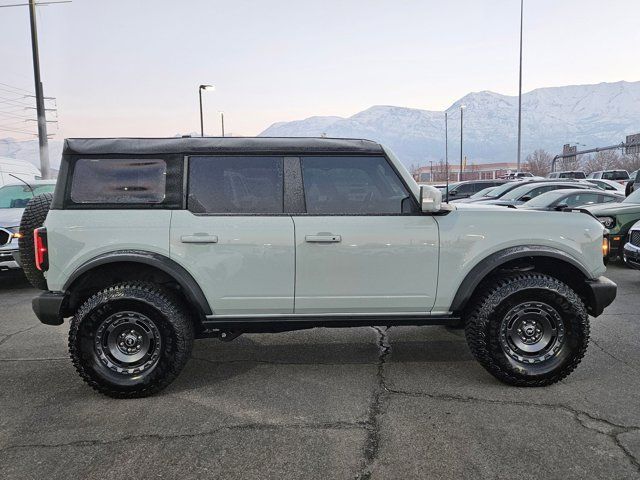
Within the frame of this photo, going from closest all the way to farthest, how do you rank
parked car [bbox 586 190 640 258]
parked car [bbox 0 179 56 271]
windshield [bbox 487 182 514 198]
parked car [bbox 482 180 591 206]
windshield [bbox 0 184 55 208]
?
1. parked car [bbox 0 179 56 271]
2. parked car [bbox 586 190 640 258]
3. windshield [bbox 0 184 55 208]
4. parked car [bbox 482 180 591 206]
5. windshield [bbox 487 182 514 198]

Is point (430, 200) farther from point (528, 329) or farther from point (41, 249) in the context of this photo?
point (41, 249)

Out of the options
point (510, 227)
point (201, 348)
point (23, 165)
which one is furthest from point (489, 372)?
point (23, 165)

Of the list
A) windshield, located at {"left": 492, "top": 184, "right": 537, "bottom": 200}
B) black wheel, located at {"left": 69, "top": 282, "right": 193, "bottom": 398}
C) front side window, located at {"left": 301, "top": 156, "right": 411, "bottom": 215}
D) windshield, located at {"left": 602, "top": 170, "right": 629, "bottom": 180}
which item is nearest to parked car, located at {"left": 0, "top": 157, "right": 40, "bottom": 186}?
black wheel, located at {"left": 69, "top": 282, "right": 193, "bottom": 398}

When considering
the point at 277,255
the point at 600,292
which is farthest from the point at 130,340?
the point at 600,292

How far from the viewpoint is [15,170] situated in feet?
53.7

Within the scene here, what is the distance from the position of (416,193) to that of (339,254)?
77 cm

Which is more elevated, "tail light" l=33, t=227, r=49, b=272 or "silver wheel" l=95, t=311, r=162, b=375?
"tail light" l=33, t=227, r=49, b=272

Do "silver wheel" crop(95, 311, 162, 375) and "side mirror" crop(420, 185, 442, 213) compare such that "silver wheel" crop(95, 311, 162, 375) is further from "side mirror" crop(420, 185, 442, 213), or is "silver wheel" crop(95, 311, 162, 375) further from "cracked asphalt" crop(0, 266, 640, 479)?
"side mirror" crop(420, 185, 442, 213)

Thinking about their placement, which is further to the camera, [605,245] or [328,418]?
[605,245]

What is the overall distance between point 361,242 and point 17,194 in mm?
8158

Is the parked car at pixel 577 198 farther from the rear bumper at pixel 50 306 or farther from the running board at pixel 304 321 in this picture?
the rear bumper at pixel 50 306

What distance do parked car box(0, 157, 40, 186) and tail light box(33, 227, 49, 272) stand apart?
39.5ft

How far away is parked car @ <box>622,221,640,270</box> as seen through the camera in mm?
7069

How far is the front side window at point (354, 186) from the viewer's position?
3703mm
